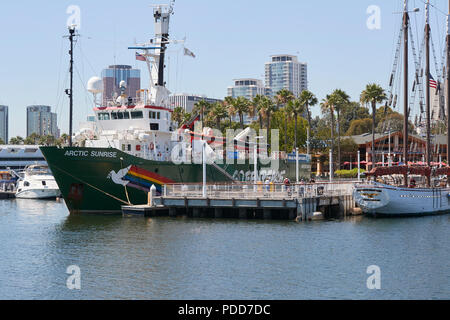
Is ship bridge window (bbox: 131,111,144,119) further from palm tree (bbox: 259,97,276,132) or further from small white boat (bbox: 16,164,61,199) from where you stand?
palm tree (bbox: 259,97,276,132)

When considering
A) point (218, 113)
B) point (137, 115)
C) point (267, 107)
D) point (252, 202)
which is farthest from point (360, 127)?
point (252, 202)

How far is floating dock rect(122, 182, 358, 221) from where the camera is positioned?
43.4 meters

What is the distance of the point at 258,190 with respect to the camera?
4628 cm

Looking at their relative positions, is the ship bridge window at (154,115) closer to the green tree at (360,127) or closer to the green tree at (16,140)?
the green tree at (360,127)

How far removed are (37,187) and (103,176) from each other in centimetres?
3400

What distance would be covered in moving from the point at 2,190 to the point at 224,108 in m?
35.5

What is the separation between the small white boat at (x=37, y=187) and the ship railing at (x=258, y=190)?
32305mm

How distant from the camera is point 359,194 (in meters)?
45.9

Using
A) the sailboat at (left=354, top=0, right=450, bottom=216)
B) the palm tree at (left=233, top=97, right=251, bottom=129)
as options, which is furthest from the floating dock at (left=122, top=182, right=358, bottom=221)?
the palm tree at (left=233, top=97, right=251, bottom=129)

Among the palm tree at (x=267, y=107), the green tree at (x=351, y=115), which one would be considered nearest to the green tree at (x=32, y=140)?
the green tree at (x=351, y=115)

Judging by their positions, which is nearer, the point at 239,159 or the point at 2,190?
the point at 239,159
